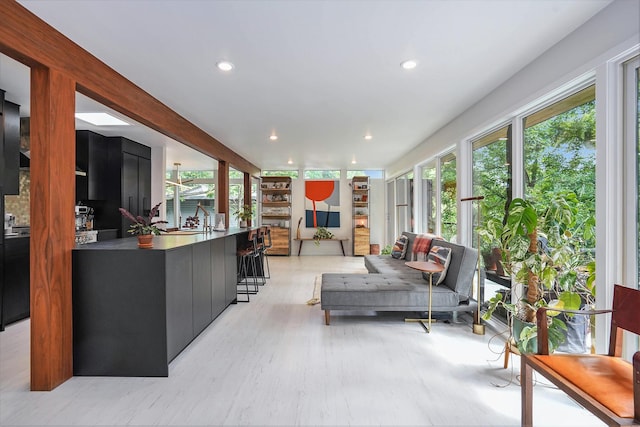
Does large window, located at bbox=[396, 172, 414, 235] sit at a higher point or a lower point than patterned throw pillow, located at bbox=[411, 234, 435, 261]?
higher

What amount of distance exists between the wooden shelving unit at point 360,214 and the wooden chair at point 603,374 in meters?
7.13

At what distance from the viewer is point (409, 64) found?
266 cm

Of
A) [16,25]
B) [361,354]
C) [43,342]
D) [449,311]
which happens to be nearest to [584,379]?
[361,354]

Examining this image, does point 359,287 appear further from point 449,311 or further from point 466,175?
point 466,175

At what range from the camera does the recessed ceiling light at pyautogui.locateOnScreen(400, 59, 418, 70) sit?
2612 mm

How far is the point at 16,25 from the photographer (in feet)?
6.29

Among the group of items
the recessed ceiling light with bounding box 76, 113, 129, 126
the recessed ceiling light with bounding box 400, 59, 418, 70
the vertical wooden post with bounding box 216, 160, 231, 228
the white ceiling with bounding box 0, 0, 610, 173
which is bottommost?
the vertical wooden post with bounding box 216, 160, 231, 228

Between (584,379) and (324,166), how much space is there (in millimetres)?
7608

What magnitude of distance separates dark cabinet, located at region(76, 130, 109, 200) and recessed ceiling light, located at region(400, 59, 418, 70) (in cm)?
498

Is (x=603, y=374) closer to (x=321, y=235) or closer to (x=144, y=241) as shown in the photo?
(x=144, y=241)

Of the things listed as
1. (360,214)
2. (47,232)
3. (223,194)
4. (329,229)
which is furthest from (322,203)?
(47,232)

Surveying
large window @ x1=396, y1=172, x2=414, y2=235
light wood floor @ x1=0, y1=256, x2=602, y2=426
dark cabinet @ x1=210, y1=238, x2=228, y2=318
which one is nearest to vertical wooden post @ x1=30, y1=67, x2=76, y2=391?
light wood floor @ x1=0, y1=256, x2=602, y2=426

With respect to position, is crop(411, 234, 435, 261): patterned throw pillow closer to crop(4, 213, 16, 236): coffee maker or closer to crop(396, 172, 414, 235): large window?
crop(396, 172, 414, 235): large window

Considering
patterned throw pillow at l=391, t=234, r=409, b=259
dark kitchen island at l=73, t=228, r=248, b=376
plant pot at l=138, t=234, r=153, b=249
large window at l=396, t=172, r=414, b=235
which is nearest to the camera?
dark kitchen island at l=73, t=228, r=248, b=376
